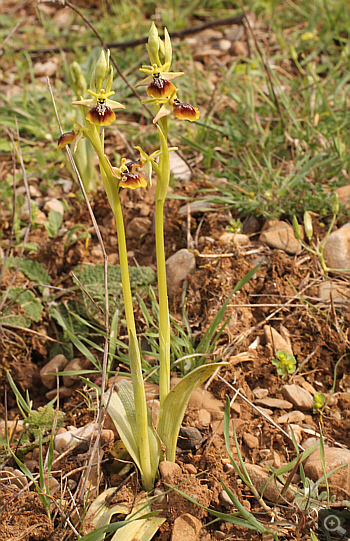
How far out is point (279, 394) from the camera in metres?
2.16

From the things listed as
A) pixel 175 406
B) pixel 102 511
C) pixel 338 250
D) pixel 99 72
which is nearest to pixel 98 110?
pixel 99 72

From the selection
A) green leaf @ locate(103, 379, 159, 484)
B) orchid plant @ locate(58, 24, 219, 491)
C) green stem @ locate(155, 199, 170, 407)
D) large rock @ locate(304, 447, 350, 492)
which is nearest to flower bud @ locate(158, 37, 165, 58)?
orchid plant @ locate(58, 24, 219, 491)

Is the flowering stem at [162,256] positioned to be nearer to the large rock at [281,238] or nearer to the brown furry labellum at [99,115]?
the brown furry labellum at [99,115]

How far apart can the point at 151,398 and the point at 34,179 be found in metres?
2.03

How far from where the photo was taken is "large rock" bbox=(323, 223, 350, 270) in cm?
253

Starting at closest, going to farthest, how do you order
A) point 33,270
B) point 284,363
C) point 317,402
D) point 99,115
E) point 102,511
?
point 99,115 < point 102,511 < point 317,402 < point 284,363 < point 33,270

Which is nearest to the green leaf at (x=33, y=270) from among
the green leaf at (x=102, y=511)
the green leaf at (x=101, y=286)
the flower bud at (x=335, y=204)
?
the green leaf at (x=101, y=286)

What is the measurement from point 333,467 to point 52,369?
144 centimetres

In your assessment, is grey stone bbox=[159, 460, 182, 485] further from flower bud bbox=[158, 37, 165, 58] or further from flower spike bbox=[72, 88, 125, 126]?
flower bud bbox=[158, 37, 165, 58]

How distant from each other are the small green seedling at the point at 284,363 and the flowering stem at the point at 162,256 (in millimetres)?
669

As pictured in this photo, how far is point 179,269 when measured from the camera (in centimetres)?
264

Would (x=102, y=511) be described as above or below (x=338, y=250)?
below

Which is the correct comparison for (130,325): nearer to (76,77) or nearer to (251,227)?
(251,227)

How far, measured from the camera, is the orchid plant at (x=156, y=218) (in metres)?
1.45
